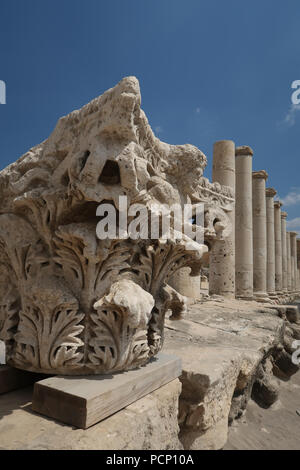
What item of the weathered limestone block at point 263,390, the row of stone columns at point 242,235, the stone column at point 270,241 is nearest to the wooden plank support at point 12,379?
the weathered limestone block at point 263,390

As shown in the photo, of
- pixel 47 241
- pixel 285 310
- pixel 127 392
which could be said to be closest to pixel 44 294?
pixel 47 241

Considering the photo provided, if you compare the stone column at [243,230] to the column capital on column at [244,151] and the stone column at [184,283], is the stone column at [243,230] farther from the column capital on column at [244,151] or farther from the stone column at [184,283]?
the stone column at [184,283]

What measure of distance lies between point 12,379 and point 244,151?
11.7 meters

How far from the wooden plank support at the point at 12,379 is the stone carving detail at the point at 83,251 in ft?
0.37

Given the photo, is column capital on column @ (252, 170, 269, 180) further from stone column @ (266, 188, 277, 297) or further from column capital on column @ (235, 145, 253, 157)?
column capital on column @ (235, 145, 253, 157)

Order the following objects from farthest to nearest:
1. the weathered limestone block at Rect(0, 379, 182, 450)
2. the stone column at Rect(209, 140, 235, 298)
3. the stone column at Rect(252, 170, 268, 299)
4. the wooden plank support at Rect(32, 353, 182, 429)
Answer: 1. the stone column at Rect(252, 170, 268, 299)
2. the stone column at Rect(209, 140, 235, 298)
3. the wooden plank support at Rect(32, 353, 182, 429)
4. the weathered limestone block at Rect(0, 379, 182, 450)

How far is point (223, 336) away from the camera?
3896 millimetres

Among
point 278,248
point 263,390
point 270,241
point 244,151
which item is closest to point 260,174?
point 244,151

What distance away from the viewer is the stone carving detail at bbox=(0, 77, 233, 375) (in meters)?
1.79

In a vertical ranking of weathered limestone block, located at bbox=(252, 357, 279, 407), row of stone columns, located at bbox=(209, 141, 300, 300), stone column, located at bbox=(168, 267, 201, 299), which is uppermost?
row of stone columns, located at bbox=(209, 141, 300, 300)

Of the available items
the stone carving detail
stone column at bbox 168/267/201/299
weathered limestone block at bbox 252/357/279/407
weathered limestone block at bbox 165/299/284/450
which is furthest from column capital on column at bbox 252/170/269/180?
the stone carving detail

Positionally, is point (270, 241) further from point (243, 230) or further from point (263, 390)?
point (263, 390)

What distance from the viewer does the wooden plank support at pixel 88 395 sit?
1487mm

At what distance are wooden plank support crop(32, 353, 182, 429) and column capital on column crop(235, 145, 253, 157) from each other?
11.3 m
